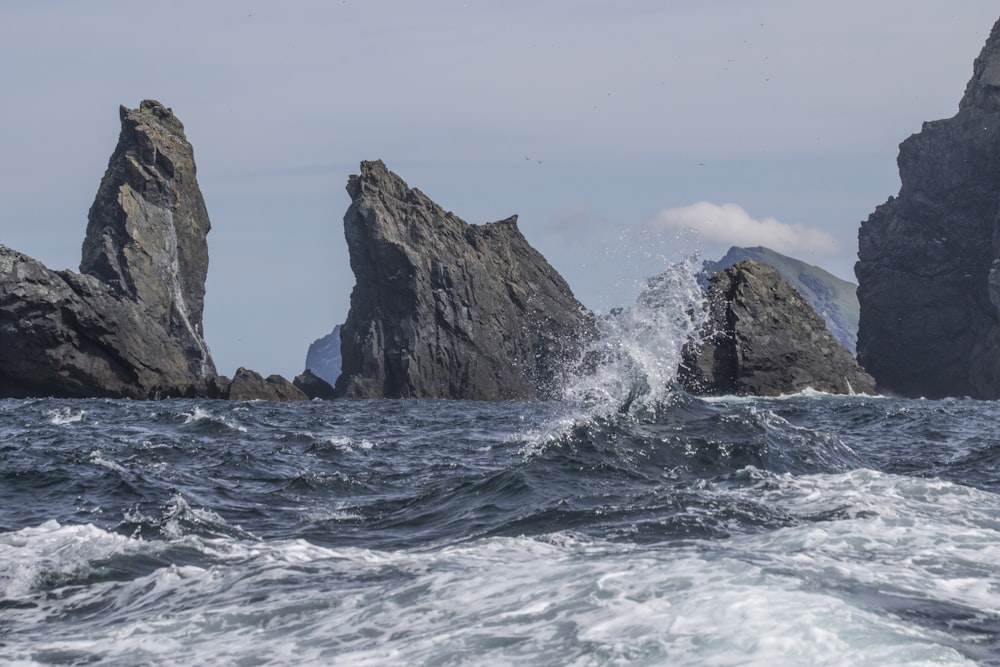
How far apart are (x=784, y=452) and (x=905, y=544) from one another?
8727 mm

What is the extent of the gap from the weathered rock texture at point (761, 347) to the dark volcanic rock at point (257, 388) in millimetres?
30192

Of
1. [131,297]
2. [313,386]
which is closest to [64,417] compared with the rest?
[131,297]

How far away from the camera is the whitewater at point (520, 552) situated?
378 inches

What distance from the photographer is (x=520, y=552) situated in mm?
13648

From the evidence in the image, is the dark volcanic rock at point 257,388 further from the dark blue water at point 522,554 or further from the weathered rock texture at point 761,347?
the dark blue water at point 522,554

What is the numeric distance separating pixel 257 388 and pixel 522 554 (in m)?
76.4

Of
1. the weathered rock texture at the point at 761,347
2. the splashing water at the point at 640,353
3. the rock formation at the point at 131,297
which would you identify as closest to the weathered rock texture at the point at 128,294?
the rock formation at the point at 131,297

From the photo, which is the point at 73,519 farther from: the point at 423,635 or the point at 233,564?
the point at 423,635

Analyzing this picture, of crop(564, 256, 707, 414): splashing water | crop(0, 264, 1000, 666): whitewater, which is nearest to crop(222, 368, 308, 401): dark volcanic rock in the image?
crop(564, 256, 707, 414): splashing water

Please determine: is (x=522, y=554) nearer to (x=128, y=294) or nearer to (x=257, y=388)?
(x=257, y=388)

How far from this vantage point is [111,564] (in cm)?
1356

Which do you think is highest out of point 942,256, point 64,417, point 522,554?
point 942,256

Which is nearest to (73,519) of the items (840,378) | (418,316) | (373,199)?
(840,378)

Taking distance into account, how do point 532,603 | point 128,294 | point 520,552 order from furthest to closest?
point 128,294 < point 520,552 < point 532,603
